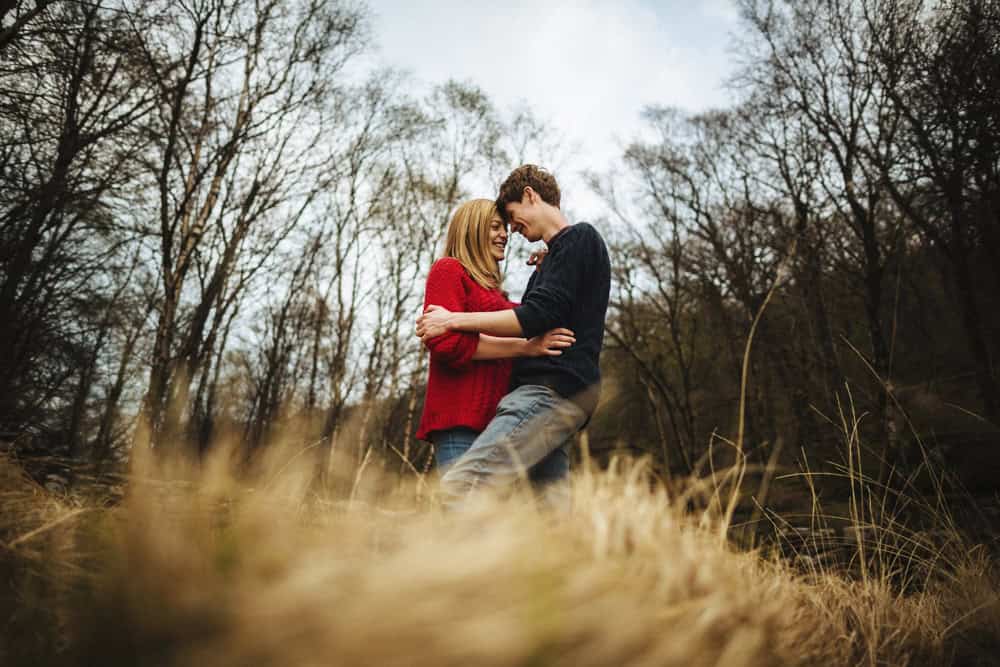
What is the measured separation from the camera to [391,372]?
47.9ft

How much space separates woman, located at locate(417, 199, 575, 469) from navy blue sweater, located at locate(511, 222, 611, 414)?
6cm

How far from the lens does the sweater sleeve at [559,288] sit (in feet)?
5.83

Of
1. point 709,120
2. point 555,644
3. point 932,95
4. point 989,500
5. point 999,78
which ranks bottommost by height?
point 989,500

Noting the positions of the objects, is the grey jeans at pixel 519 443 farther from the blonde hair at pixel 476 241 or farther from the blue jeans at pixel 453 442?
the blonde hair at pixel 476 241

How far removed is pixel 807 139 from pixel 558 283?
11.7m

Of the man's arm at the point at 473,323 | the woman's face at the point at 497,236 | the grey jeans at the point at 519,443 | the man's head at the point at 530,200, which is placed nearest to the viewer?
the grey jeans at the point at 519,443

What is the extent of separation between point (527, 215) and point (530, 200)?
0.07 m

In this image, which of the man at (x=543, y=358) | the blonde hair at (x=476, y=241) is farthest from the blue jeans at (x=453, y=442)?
the blonde hair at (x=476, y=241)

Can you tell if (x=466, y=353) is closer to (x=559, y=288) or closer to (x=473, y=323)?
(x=473, y=323)

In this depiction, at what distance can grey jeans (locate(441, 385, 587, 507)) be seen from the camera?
147cm

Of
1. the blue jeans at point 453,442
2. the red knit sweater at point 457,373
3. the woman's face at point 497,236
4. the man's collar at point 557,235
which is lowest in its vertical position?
the blue jeans at point 453,442

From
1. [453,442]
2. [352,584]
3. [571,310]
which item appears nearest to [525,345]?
[571,310]

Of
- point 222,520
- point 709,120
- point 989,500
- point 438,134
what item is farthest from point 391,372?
point 222,520

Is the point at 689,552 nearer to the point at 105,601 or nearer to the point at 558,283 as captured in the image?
the point at 105,601
